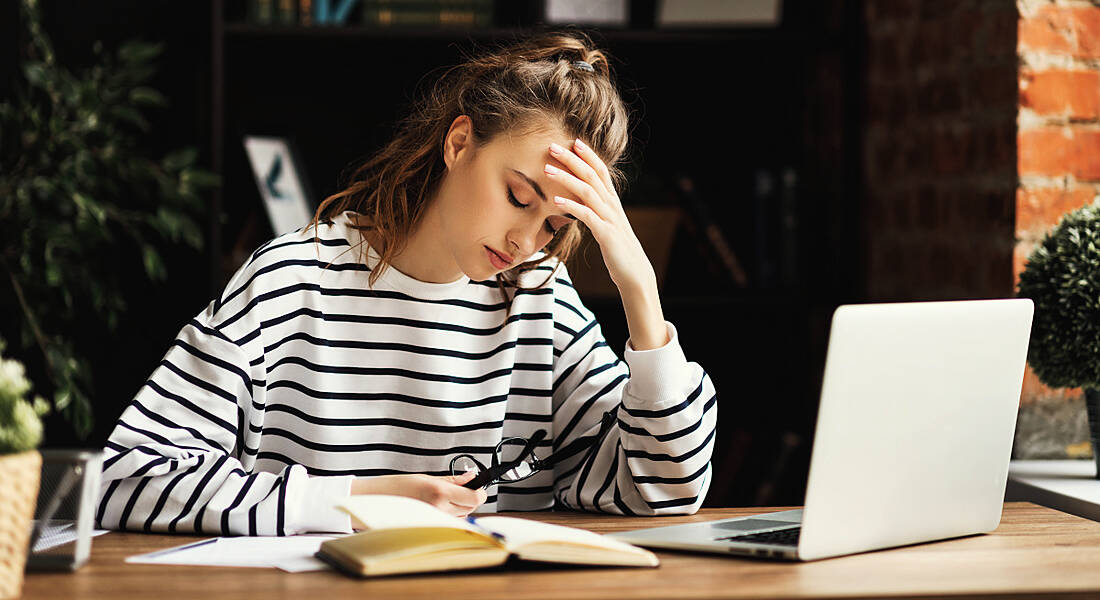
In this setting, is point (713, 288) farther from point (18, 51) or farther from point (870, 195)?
point (18, 51)

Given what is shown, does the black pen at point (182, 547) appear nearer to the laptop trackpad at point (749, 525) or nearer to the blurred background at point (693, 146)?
the laptop trackpad at point (749, 525)

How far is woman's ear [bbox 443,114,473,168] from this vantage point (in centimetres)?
143

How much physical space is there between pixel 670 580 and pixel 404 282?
66 cm

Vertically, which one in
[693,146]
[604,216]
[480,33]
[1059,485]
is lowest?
[1059,485]

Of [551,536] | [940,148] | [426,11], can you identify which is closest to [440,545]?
[551,536]

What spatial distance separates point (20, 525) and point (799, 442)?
177cm

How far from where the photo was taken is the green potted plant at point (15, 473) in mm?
859

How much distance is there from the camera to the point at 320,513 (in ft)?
3.73

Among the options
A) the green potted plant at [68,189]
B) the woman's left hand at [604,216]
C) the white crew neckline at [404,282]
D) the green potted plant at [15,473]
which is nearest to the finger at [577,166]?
the woman's left hand at [604,216]

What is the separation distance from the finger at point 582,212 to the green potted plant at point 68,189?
980 mm

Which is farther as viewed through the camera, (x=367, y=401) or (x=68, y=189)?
(x=68, y=189)

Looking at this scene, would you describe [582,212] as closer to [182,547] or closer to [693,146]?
[182,547]

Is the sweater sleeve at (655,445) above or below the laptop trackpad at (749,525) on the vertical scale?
above

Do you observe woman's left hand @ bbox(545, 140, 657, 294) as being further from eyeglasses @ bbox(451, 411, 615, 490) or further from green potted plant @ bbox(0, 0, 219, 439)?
green potted plant @ bbox(0, 0, 219, 439)
